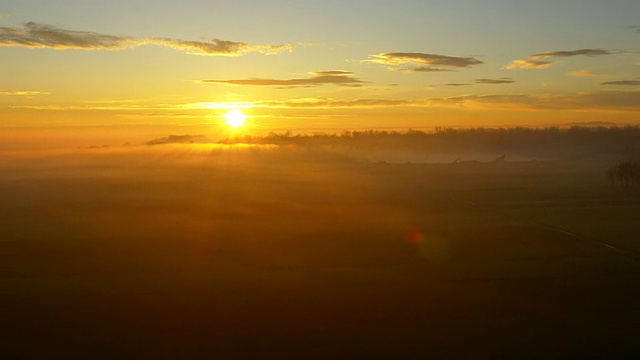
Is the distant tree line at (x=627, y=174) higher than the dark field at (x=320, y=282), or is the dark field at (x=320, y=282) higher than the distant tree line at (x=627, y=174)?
the distant tree line at (x=627, y=174)

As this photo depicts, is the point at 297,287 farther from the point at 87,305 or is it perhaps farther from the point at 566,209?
the point at 566,209

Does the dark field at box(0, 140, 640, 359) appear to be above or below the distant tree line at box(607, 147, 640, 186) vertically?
below

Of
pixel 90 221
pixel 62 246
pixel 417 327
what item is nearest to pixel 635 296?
pixel 417 327

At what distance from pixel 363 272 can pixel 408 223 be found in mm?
22509

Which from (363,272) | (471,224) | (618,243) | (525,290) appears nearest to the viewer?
(525,290)

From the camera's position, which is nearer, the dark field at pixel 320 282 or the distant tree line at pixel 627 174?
the dark field at pixel 320 282

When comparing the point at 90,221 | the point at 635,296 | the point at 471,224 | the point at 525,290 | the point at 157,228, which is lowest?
the point at 635,296

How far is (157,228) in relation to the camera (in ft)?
183

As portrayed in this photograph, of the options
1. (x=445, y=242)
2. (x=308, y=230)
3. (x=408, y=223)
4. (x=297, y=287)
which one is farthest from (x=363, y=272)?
(x=408, y=223)

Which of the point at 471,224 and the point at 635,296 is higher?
the point at 471,224

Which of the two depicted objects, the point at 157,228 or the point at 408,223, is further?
the point at 408,223

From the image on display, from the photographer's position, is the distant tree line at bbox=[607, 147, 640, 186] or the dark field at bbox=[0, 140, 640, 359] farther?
the distant tree line at bbox=[607, 147, 640, 186]

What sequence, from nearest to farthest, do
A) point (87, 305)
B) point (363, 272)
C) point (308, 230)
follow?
point (87, 305) → point (363, 272) → point (308, 230)

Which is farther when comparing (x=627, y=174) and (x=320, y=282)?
(x=627, y=174)
